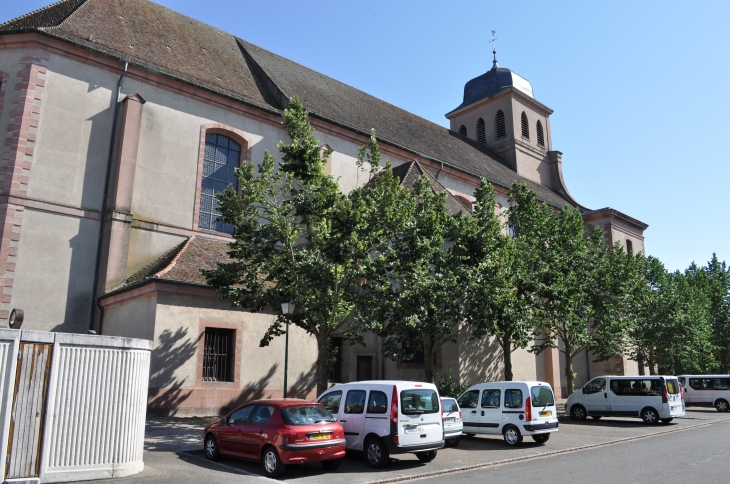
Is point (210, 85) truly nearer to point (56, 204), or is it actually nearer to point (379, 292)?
point (56, 204)

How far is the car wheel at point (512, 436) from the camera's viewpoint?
14.8 m

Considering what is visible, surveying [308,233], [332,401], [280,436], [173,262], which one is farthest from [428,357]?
[280,436]

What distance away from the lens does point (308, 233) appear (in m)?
15.2

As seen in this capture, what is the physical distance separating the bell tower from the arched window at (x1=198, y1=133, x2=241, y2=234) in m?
25.1

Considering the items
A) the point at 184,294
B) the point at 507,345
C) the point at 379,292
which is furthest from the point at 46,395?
the point at 507,345

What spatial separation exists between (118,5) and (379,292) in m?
18.4

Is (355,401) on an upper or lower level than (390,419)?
upper

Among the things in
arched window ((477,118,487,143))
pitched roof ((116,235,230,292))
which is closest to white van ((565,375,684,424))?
pitched roof ((116,235,230,292))

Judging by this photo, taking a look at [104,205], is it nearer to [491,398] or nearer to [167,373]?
[167,373]

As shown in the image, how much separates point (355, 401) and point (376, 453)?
1.17 metres

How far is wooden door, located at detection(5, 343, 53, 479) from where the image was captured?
8.39 m

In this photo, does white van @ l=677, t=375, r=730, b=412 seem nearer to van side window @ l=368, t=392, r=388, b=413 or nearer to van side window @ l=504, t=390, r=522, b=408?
van side window @ l=504, t=390, r=522, b=408

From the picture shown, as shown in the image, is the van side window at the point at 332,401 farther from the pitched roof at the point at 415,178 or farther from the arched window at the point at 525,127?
the arched window at the point at 525,127

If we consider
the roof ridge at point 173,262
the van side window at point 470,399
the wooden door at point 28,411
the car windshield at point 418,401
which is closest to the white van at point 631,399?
the van side window at point 470,399
